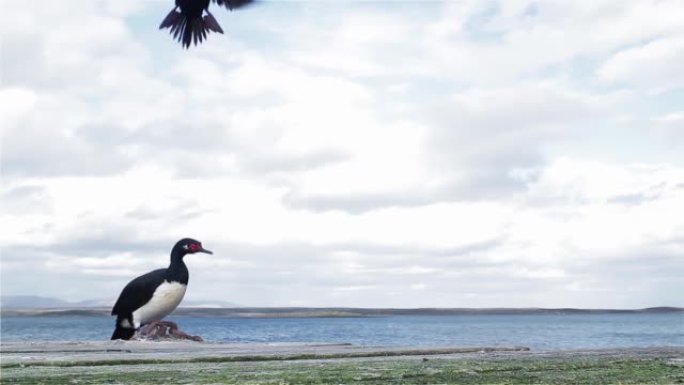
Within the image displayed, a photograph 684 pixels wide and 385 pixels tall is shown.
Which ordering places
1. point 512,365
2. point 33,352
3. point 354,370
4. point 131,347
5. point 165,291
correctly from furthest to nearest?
point 165,291, point 131,347, point 33,352, point 512,365, point 354,370

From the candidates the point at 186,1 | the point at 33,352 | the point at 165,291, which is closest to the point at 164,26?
the point at 186,1

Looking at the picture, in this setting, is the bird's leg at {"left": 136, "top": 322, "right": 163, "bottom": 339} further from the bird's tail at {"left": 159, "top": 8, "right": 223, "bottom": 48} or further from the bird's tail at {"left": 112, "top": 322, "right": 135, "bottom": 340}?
the bird's tail at {"left": 159, "top": 8, "right": 223, "bottom": 48}

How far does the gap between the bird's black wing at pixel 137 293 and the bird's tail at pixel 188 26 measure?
2111 cm

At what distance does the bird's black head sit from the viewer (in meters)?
27.2

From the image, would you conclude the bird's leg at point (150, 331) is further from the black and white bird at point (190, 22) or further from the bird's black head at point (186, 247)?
the black and white bird at point (190, 22)

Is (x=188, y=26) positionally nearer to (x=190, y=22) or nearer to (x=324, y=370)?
(x=190, y=22)

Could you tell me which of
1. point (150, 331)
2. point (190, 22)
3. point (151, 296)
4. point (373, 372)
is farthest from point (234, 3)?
point (151, 296)

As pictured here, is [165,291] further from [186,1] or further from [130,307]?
[186,1]

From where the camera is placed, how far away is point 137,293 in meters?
26.5

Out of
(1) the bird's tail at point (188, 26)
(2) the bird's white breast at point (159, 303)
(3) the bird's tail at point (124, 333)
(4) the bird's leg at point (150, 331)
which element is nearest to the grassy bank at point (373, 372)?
(1) the bird's tail at point (188, 26)

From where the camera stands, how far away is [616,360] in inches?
653

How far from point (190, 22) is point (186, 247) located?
72.0 ft

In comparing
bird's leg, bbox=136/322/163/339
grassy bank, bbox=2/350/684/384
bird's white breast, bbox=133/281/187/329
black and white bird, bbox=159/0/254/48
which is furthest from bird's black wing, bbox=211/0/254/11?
bird's white breast, bbox=133/281/187/329

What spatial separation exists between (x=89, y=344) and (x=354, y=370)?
1207cm
